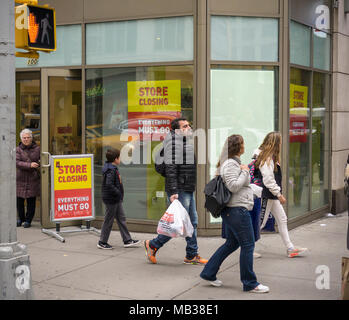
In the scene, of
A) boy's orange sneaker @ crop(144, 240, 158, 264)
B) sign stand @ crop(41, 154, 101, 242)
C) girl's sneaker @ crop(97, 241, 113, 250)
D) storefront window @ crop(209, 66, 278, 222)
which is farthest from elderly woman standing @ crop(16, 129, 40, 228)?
boy's orange sneaker @ crop(144, 240, 158, 264)

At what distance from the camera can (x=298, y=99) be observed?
9.91 meters

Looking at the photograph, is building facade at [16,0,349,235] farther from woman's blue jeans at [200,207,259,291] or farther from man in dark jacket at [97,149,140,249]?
woman's blue jeans at [200,207,259,291]

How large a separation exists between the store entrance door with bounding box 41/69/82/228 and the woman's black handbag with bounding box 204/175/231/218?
4411 millimetres

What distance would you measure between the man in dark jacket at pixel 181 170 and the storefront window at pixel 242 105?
1927mm

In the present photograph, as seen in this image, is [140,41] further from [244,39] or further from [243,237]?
[243,237]

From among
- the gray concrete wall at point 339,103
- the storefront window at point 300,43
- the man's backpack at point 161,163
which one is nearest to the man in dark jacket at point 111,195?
the man's backpack at point 161,163

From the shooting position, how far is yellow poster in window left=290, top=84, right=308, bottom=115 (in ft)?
31.6

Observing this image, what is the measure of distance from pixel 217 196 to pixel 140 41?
4.36 m

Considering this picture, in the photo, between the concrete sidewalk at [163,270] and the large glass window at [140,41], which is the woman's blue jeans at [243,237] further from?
the large glass window at [140,41]

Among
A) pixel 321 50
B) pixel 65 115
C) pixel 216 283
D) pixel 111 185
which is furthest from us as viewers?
pixel 321 50

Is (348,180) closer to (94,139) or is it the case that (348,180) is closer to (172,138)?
(172,138)

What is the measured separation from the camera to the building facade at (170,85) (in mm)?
8969

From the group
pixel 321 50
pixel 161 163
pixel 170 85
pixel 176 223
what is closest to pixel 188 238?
pixel 176 223

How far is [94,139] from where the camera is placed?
9812mm
